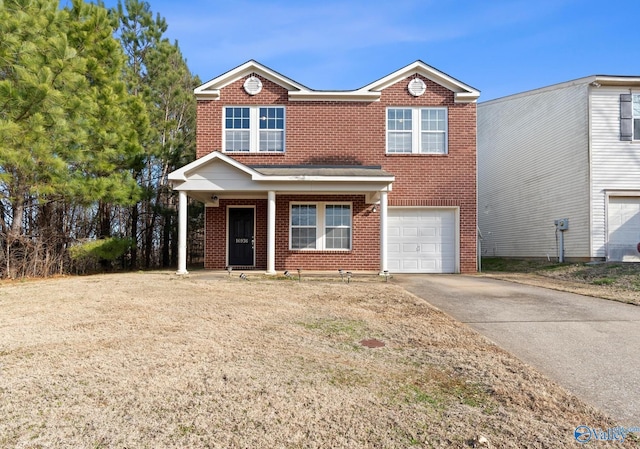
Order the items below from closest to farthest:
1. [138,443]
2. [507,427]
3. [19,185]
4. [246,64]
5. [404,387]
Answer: [138,443] < [507,427] < [404,387] < [19,185] < [246,64]

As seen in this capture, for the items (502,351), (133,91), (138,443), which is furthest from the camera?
(133,91)

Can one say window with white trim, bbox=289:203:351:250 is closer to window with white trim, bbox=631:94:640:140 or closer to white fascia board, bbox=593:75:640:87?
white fascia board, bbox=593:75:640:87

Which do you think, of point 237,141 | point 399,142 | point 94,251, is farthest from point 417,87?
point 94,251

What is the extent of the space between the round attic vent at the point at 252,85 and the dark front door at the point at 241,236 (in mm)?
4097

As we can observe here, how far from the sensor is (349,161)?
13992 mm

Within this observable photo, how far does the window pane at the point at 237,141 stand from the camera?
1405 cm

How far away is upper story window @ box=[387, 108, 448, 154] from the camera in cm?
1403

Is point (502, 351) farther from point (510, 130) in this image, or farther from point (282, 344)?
point (510, 130)

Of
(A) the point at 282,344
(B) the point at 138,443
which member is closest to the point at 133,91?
(A) the point at 282,344

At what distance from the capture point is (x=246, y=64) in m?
13.9

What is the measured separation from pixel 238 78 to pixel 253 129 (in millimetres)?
1850

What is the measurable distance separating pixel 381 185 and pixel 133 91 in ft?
41.8

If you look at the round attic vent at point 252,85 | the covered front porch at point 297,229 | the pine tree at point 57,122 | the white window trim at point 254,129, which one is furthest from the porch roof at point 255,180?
the round attic vent at point 252,85

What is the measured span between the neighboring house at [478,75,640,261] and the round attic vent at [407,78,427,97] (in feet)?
19.8
